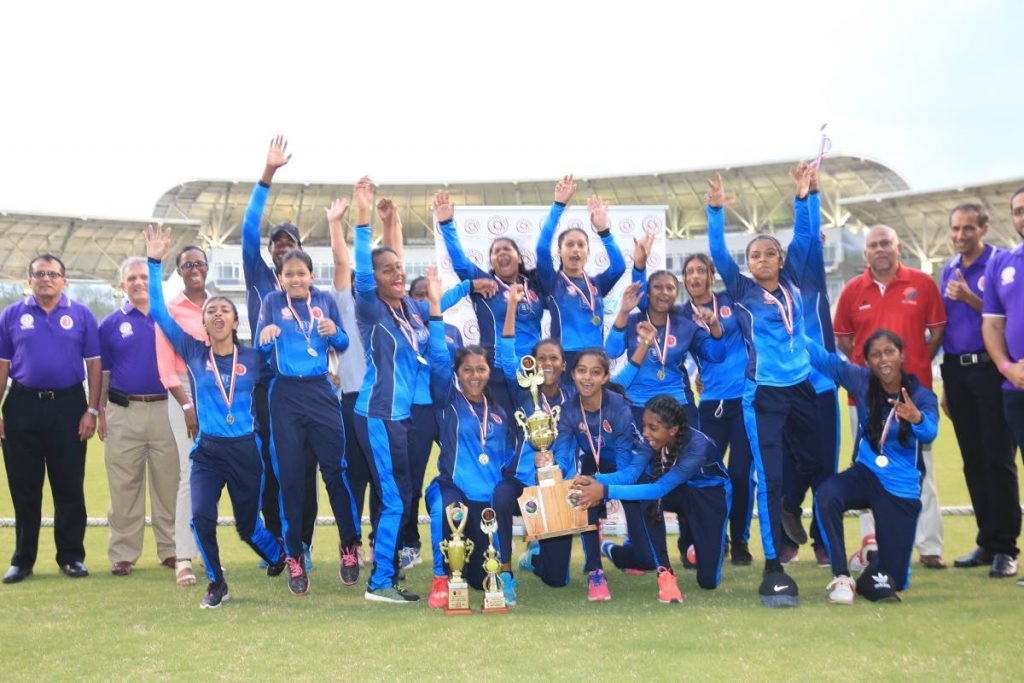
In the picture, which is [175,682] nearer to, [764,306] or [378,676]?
[378,676]

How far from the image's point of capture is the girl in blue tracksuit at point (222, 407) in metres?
4.98

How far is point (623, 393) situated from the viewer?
5648 millimetres

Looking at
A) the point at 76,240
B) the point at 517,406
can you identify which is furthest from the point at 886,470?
the point at 76,240

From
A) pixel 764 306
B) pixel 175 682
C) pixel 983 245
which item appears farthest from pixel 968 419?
pixel 175 682

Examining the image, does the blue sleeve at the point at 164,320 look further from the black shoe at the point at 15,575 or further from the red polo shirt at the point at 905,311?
the red polo shirt at the point at 905,311

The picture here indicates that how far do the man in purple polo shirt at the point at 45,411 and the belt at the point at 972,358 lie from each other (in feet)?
17.7

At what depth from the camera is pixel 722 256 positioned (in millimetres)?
5121

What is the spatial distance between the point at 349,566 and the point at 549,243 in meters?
2.39

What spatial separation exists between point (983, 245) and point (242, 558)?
523cm

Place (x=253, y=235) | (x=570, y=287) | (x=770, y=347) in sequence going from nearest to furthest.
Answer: (x=770, y=347), (x=253, y=235), (x=570, y=287)

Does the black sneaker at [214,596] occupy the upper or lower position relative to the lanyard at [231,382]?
lower

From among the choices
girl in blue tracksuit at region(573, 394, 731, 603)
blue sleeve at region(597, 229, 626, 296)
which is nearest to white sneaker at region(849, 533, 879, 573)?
girl in blue tracksuit at region(573, 394, 731, 603)

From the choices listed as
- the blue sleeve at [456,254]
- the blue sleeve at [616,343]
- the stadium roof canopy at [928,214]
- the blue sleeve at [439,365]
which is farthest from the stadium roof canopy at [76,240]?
the blue sleeve at [439,365]

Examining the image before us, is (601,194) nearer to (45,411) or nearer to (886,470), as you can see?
(45,411)
